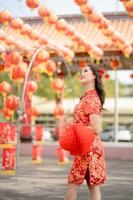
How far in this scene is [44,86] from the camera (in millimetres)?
48906

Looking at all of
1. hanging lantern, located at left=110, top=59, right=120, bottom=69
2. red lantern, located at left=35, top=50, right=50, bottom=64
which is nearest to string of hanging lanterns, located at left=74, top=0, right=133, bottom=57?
red lantern, located at left=35, top=50, right=50, bottom=64

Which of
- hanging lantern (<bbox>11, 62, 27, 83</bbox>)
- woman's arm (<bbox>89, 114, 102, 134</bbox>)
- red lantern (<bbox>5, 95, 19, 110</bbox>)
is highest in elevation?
hanging lantern (<bbox>11, 62, 27, 83</bbox>)

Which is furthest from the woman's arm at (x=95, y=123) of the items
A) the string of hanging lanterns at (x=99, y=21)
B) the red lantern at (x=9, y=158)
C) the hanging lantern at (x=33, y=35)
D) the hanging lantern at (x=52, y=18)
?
the hanging lantern at (x=33, y=35)

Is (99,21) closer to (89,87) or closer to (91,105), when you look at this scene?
(89,87)

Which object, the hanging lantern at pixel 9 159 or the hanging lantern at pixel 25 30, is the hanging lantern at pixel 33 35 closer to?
the hanging lantern at pixel 25 30

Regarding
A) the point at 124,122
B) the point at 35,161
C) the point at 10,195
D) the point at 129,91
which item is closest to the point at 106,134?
the point at 124,122

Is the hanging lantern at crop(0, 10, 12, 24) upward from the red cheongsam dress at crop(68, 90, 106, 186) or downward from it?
upward

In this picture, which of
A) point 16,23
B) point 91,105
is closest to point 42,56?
point 16,23

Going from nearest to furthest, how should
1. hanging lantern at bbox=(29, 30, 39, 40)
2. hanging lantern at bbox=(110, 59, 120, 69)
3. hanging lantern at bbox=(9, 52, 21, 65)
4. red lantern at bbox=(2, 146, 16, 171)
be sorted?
1. red lantern at bbox=(2, 146, 16, 171)
2. hanging lantern at bbox=(9, 52, 21, 65)
3. hanging lantern at bbox=(29, 30, 39, 40)
4. hanging lantern at bbox=(110, 59, 120, 69)

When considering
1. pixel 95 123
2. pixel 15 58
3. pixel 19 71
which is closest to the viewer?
pixel 95 123

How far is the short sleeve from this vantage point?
5.62 m

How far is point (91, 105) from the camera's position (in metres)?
5.65

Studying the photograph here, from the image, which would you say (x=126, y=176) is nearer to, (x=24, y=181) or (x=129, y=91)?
(x=24, y=181)

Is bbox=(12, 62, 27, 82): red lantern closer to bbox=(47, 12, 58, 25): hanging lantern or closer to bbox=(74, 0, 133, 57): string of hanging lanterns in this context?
bbox=(47, 12, 58, 25): hanging lantern
